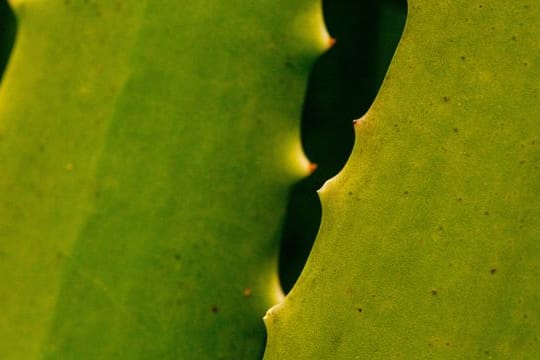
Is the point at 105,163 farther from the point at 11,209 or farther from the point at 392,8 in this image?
the point at 392,8

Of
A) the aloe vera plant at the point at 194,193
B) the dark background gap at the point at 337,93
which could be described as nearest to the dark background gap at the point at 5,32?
the aloe vera plant at the point at 194,193

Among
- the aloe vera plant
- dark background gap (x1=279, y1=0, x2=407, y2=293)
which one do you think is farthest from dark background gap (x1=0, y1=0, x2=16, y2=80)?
dark background gap (x1=279, y1=0, x2=407, y2=293)

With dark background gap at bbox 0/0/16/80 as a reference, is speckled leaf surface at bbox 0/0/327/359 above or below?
below

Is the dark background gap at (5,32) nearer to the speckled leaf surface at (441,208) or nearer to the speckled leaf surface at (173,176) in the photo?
the speckled leaf surface at (173,176)

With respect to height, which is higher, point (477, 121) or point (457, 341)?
point (477, 121)

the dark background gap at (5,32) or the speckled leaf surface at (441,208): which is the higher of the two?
the dark background gap at (5,32)

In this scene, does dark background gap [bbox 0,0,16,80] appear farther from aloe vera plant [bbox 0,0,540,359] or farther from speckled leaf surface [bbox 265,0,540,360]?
speckled leaf surface [bbox 265,0,540,360]

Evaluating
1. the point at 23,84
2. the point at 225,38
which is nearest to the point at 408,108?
the point at 225,38
